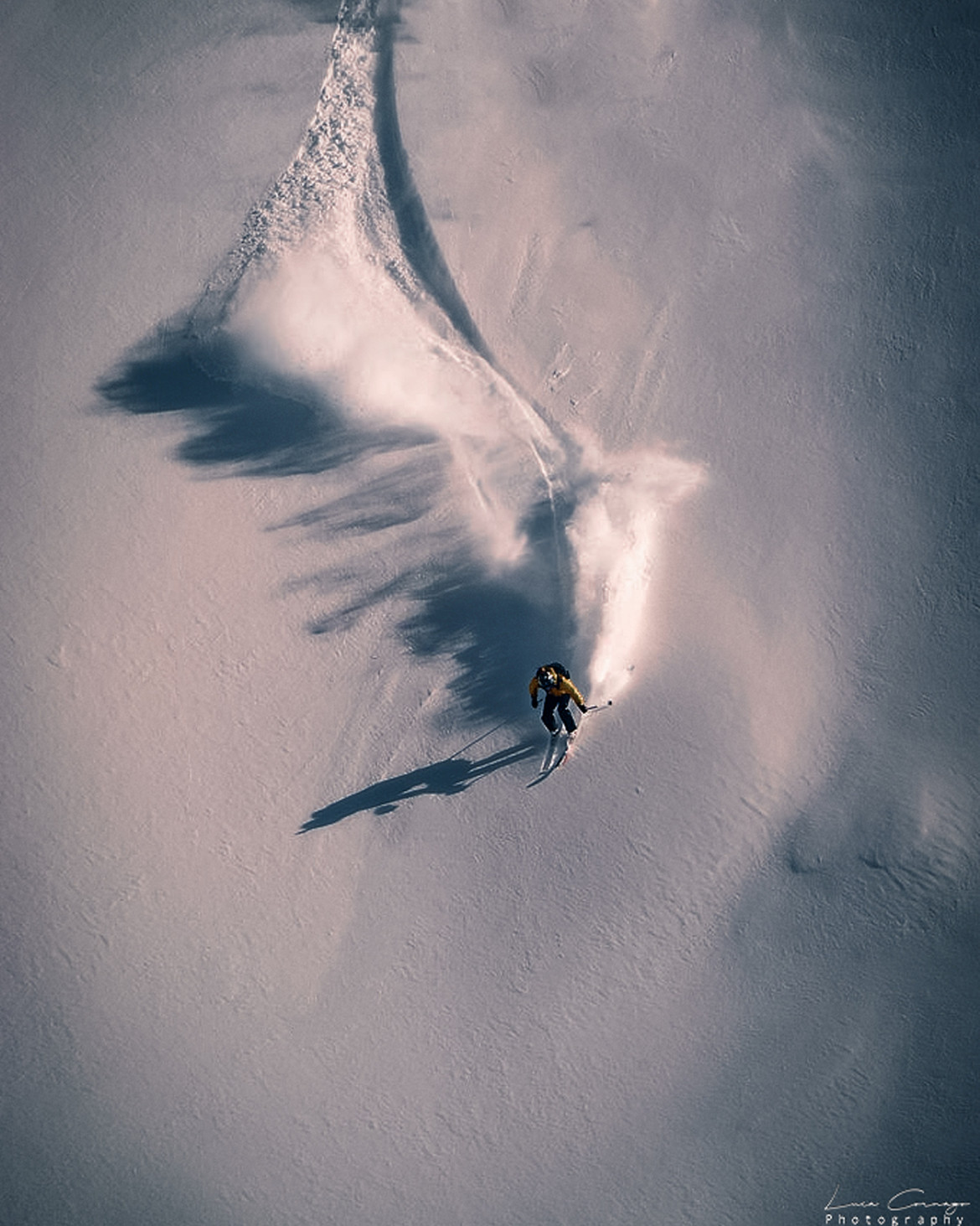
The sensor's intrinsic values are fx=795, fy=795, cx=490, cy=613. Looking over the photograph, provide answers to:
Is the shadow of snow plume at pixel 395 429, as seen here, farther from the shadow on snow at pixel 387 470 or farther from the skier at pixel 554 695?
the skier at pixel 554 695

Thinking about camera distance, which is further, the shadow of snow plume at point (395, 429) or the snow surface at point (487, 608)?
the shadow of snow plume at point (395, 429)

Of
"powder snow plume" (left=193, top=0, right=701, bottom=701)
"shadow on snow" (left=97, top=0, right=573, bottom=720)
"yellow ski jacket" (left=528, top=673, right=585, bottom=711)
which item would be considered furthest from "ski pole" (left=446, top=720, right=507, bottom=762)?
"powder snow plume" (left=193, top=0, right=701, bottom=701)

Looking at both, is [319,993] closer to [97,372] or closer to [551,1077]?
[551,1077]

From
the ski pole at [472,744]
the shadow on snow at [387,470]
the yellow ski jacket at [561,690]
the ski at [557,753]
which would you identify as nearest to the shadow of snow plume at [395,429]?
the shadow on snow at [387,470]

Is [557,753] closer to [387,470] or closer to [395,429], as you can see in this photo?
[387,470]

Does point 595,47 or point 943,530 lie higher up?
point 595,47

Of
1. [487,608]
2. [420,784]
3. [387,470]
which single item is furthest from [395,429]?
[420,784]

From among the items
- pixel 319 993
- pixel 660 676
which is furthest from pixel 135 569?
pixel 660 676
